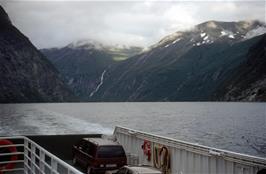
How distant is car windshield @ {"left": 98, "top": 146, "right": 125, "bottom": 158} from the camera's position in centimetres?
1794

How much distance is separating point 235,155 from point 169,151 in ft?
12.7

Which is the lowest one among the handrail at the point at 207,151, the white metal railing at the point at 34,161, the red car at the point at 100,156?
the red car at the point at 100,156

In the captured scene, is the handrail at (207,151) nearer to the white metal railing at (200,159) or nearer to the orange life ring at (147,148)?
the white metal railing at (200,159)

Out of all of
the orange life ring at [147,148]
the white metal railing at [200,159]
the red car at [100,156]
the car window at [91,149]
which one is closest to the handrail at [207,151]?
the white metal railing at [200,159]

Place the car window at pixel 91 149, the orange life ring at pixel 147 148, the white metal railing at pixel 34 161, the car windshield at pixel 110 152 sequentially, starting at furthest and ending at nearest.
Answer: the car window at pixel 91 149 < the car windshield at pixel 110 152 < the orange life ring at pixel 147 148 < the white metal railing at pixel 34 161

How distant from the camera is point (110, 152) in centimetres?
1812

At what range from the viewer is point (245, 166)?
40.4 ft

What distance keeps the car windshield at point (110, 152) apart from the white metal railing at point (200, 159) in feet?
3.20

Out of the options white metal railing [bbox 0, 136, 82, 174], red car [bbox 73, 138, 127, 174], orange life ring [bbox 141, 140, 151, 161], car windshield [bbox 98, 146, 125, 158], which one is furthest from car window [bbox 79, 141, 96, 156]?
orange life ring [bbox 141, 140, 151, 161]

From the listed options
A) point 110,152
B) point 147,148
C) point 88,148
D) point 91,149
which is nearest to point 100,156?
point 110,152

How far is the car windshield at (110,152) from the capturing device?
1794 centimetres

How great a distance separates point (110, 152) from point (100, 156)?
486 mm

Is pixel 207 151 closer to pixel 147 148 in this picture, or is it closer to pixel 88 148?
pixel 147 148

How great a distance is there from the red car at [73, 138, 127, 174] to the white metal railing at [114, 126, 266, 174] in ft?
3.47
